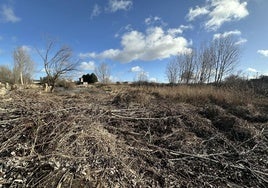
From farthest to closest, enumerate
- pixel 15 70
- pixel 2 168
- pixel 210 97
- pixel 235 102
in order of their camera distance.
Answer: pixel 15 70 → pixel 210 97 → pixel 235 102 → pixel 2 168

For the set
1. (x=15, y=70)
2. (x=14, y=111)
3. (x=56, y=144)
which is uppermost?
(x=15, y=70)

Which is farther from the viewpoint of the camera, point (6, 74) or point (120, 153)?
point (6, 74)

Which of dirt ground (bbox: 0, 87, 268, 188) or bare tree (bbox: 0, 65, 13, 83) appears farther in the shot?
bare tree (bbox: 0, 65, 13, 83)

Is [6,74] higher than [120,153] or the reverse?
higher

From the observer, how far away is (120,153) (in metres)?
2.51

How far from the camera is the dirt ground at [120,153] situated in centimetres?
195

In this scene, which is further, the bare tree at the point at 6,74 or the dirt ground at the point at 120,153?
the bare tree at the point at 6,74

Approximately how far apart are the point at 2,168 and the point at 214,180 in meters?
2.60

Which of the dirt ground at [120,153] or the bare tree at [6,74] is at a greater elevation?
the bare tree at [6,74]

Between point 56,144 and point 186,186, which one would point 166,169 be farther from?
point 56,144

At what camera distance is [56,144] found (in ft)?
7.61

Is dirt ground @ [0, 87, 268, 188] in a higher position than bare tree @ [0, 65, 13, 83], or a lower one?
lower

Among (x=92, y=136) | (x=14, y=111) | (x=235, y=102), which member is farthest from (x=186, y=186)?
(x=235, y=102)

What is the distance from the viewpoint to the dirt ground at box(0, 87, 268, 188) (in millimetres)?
1952
